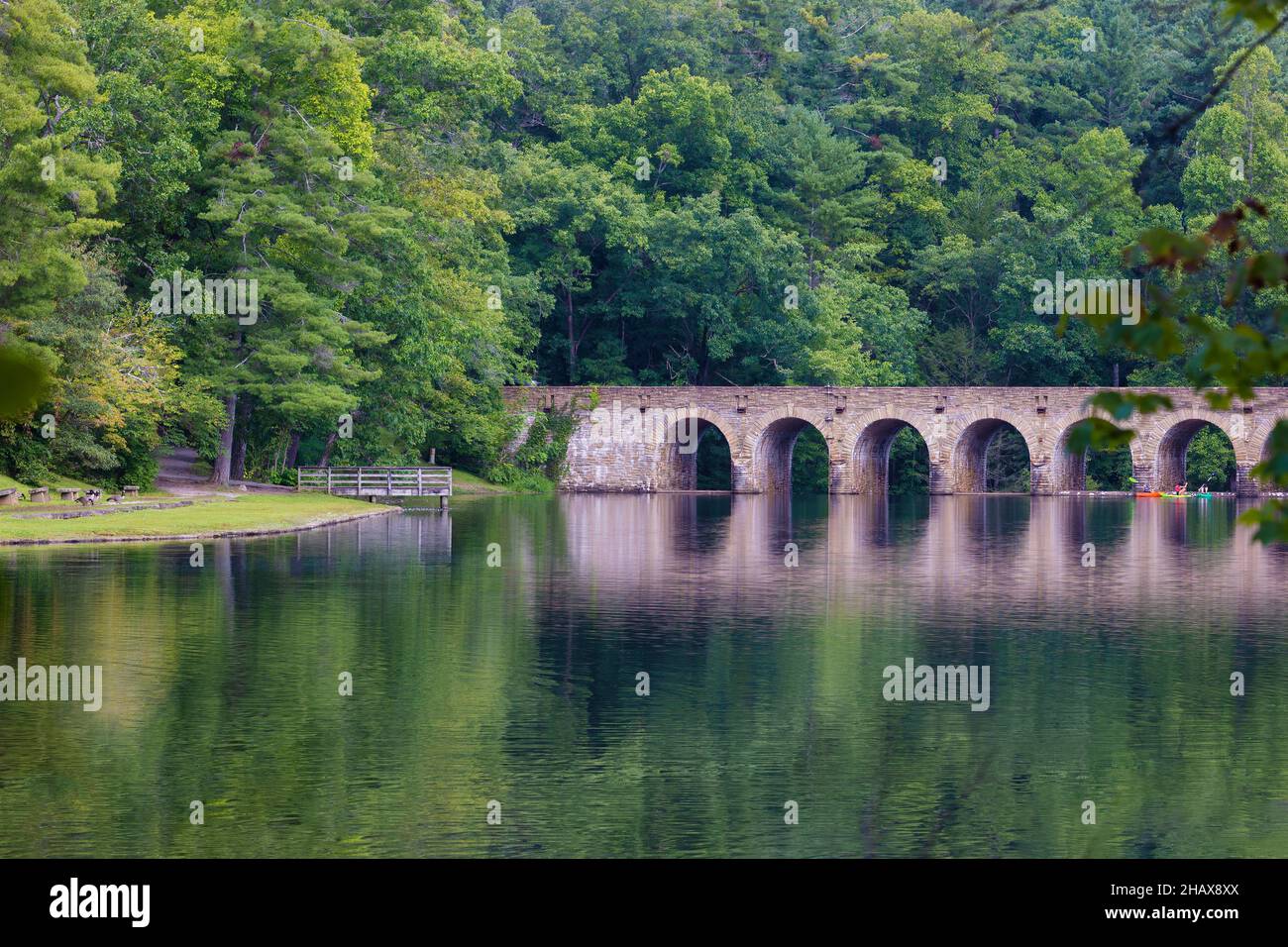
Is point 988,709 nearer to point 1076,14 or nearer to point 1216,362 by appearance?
point 1216,362

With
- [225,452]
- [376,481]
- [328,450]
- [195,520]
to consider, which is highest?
[328,450]

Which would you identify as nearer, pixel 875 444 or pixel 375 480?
pixel 375 480

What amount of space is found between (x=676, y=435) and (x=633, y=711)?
2209 inches

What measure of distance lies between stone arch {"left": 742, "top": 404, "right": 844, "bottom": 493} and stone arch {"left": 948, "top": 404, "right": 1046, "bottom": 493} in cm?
460

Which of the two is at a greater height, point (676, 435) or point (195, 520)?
point (676, 435)

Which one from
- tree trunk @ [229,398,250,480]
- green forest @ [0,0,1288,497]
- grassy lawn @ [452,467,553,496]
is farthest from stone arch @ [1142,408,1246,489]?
tree trunk @ [229,398,250,480]

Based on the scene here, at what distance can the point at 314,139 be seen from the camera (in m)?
52.8

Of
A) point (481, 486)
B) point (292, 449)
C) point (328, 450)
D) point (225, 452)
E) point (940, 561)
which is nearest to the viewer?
point (940, 561)

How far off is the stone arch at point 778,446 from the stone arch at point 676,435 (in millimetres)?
874

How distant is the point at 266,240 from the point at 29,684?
3553 centimetres

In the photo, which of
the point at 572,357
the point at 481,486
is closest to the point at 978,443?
the point at 572,357

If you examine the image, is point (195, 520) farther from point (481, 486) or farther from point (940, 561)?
point (481, 486)

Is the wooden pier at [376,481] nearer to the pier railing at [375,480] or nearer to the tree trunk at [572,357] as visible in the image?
the pier railing at [375,480]

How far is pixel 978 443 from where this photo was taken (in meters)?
77.0
